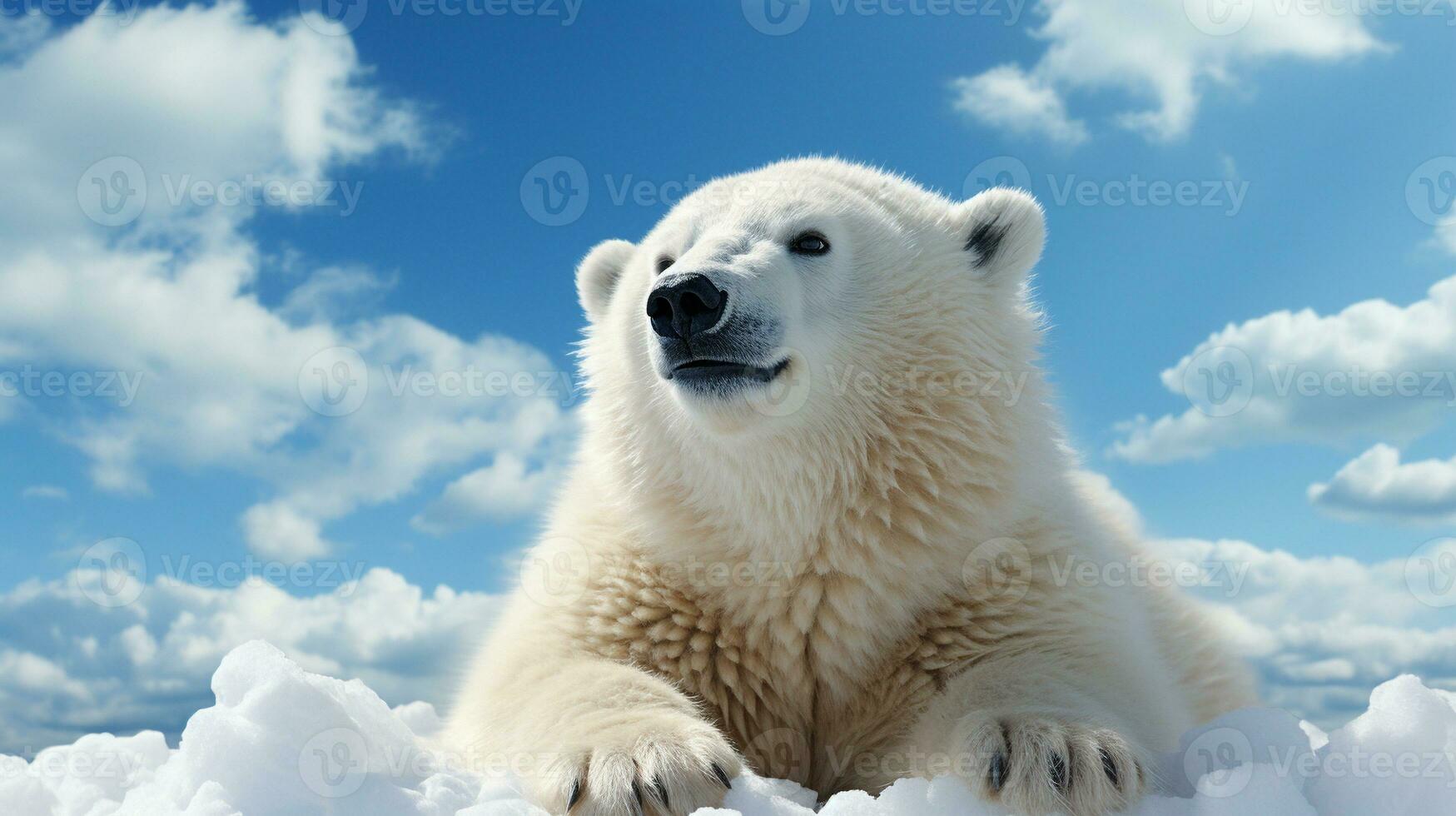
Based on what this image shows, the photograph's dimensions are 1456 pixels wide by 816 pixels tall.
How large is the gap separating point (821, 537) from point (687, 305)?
96 cm

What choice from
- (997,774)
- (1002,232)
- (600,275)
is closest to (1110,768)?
(997,774)

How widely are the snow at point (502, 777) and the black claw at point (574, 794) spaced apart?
0.11 m

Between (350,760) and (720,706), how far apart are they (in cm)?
134

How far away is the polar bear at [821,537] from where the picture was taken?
12.1 ft

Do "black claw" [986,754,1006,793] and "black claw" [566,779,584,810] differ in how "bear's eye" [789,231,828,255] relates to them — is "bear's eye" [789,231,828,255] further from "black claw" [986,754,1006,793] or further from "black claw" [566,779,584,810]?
"black claw" [566,779,584,810]

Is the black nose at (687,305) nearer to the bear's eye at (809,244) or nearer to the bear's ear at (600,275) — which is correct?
the bear's eye at (809,244)

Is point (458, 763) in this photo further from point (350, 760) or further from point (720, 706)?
point (720, 706)

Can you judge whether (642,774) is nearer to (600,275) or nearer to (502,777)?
(502,777)

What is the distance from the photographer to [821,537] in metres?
3.92

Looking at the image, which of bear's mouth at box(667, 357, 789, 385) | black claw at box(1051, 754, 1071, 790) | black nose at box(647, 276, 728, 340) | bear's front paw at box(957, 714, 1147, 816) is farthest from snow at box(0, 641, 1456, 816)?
black nose at box(647, 276, 728, 340)

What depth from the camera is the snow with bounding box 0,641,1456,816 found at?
2.96 metres

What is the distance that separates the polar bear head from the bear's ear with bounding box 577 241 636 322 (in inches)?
18.5

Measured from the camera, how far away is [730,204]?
442 cm

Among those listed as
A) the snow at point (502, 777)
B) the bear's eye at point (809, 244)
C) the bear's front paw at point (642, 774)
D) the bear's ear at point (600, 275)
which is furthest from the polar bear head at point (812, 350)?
the snow at point (502, 777)
